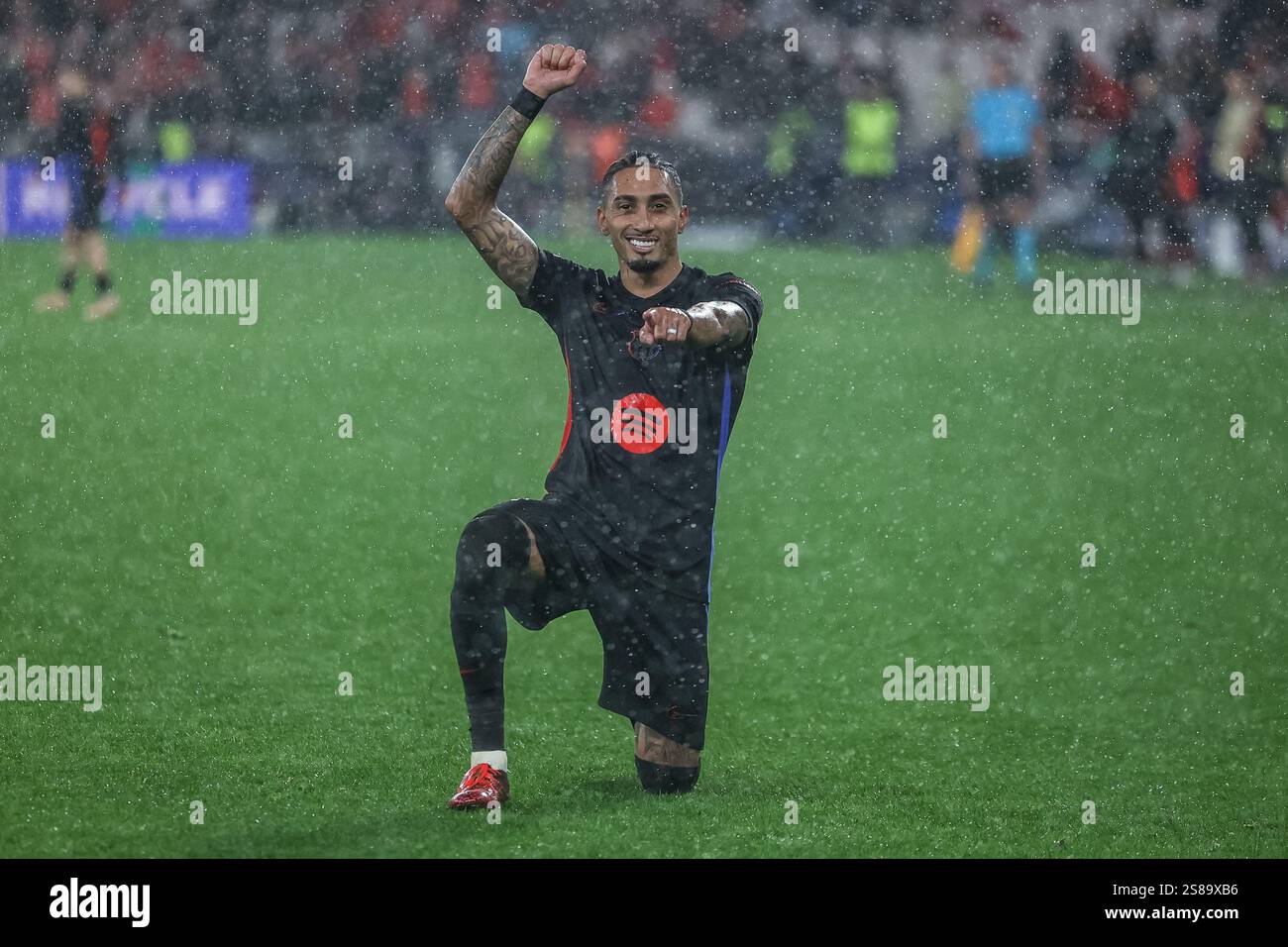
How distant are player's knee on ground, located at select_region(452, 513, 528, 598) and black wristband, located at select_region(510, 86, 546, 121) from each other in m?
1.17

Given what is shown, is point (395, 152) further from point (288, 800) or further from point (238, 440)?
point (288, 800)

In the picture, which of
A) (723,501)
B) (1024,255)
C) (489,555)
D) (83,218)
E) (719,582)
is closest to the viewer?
(489,555)

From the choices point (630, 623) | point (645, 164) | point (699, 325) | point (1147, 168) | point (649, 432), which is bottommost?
point (630, 623)

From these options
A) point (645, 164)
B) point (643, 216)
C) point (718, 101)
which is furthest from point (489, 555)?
point (718, 101)

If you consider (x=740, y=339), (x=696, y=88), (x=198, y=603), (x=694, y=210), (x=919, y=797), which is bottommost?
(x=919, y=797)

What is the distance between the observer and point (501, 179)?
5340 millimetres

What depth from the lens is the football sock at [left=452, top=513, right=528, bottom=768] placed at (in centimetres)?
524

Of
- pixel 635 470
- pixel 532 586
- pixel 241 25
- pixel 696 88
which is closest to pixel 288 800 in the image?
pixel 532 586

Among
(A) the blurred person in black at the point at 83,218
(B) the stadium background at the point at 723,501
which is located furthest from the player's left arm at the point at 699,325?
(A) the blurred person in black at the point at 83,218

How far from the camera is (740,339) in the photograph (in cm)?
539

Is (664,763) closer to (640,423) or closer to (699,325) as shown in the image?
(640,423)

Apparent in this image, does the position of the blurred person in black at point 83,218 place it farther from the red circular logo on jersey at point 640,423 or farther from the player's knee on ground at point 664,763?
the player's knee on ground at point 664,763

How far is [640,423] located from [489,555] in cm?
62

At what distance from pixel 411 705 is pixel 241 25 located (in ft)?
55.7
